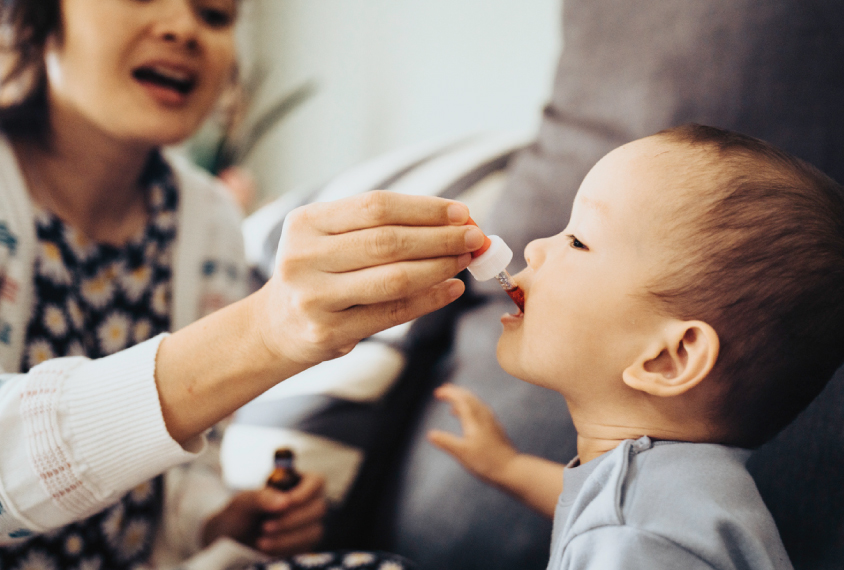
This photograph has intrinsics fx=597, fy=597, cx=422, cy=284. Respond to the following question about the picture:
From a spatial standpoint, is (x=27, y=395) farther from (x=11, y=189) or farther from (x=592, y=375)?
(x=592, y=375)

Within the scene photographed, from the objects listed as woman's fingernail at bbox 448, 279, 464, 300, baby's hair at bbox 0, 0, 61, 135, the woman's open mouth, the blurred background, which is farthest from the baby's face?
the blurred background

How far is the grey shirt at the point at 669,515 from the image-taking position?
1.52 feet

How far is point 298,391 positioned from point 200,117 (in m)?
0.46

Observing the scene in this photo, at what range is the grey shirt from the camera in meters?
0.46

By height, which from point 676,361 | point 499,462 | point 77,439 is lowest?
point 499,462

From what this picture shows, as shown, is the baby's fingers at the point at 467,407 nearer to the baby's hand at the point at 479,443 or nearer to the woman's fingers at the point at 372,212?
the baby's hand at the point at 479,443

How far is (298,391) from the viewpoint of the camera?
99 cm

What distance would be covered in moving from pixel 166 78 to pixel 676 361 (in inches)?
29.8

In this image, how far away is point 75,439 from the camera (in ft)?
1.75

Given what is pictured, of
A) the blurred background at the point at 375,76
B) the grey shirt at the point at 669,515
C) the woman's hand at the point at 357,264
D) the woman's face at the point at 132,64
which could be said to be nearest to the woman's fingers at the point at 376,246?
the woman's hand at the point at 357,264

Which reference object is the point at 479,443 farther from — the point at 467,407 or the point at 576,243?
the point at 576,243

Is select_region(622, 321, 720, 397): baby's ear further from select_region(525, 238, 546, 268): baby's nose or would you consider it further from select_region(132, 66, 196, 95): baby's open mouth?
select_region(132, 66, 196, 95): baby's open mouth

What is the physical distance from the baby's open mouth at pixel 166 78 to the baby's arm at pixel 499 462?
1.94 ft

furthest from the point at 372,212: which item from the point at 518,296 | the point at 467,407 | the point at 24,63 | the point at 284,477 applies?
the point at 24,63
